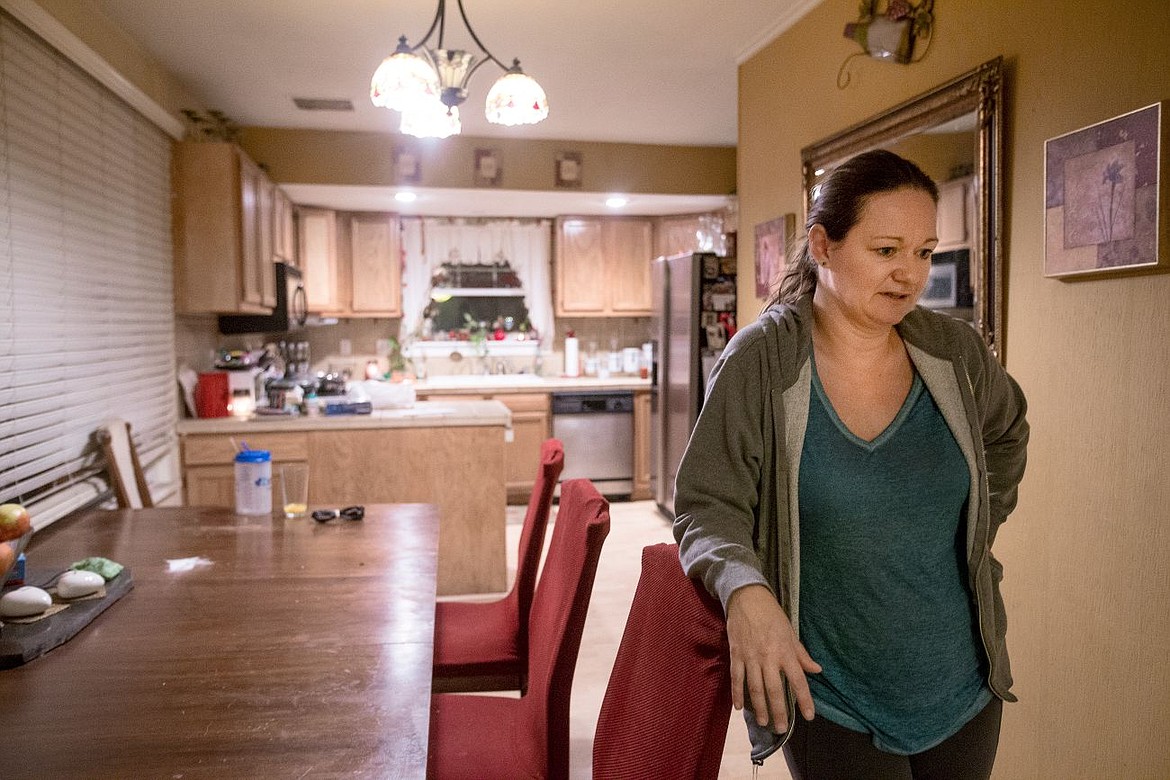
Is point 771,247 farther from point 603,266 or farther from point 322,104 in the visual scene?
point 603,266

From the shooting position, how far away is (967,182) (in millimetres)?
2150

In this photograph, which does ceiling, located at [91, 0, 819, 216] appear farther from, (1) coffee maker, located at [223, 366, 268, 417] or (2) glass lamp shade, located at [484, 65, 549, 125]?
(1) coffee maker, located at [223, 366, 268, 417]

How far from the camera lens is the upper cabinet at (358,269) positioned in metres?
5.91

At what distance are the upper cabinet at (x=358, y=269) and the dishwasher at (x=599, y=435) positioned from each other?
152 cm

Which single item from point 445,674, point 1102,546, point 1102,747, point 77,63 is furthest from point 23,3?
point 1102,747

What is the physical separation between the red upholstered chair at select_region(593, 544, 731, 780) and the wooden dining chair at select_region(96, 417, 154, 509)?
2454mm

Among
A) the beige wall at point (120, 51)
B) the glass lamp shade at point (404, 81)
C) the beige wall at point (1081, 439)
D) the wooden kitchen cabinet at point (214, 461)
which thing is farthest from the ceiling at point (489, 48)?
the wooden kitchen cabinet at point (214, 461)

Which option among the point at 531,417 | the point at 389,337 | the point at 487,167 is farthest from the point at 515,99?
the point at 389,337

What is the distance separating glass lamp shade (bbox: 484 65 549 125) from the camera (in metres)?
2.51

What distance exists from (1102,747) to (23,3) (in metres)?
3.36

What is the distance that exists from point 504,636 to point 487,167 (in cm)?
355

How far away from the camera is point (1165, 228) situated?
1.57 m

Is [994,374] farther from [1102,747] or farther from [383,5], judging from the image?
[383,5]

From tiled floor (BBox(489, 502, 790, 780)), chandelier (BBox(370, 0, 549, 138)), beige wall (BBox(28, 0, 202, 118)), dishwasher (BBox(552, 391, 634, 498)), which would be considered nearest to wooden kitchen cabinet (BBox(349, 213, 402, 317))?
dishwasher (BBox(552, 391, 634, 498))
